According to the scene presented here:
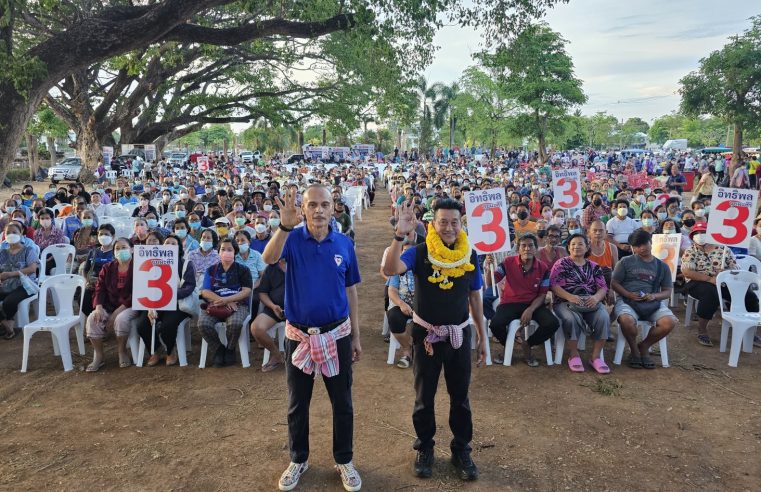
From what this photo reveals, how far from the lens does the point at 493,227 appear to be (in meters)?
5.99

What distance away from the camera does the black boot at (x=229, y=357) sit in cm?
557

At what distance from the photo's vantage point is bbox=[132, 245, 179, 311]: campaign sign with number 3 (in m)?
5.44

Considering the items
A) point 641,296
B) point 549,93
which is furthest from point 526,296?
point 549,93

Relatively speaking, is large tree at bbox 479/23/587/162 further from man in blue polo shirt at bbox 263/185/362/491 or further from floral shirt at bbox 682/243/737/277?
man in blue polo shirt at bbox 263/185/362/491

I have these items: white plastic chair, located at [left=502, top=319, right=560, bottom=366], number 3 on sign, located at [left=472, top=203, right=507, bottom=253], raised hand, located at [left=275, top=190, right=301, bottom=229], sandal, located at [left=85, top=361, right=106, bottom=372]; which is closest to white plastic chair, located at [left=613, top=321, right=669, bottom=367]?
white plastic chair, located at [left=502, top=319, right=560, bottom=366]

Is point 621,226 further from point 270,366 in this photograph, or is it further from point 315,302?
point 315,302

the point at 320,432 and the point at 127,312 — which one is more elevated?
the point at 127,312

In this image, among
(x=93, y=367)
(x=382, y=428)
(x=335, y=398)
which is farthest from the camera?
(x=93, y=367)

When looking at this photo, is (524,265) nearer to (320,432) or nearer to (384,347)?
(384,347)

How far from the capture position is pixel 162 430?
4.22 m

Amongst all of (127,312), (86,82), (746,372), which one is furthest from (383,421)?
(86,82)

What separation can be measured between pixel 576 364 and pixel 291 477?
3.31 metres

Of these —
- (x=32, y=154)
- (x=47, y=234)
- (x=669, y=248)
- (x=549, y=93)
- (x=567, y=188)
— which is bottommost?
(x=669, y=248)

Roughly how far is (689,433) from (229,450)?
3593 millimetres
